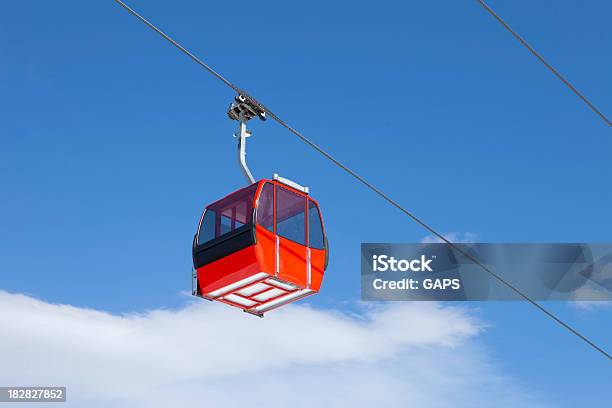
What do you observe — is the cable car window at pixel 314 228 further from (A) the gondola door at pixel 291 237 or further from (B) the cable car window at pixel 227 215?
(B) the cable car window at pixel 227 215

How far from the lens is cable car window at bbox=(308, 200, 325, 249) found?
15531 millimetres

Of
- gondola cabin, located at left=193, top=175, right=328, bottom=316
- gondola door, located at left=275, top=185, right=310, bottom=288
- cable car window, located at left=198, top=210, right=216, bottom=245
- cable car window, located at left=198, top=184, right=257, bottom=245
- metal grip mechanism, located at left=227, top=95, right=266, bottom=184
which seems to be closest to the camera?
metal grip mechanism, located at left=227, top=95, right=266, bottom=184

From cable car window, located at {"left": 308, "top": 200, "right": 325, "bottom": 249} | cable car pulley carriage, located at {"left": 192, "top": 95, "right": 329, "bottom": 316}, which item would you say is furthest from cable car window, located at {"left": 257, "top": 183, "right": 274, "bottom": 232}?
cable car window, located at {"left": 308, "top": 200, "right": 325, "bottom": 249}

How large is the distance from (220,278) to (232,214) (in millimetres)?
1105

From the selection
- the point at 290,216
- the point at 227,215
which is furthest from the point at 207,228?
the point at 290,216

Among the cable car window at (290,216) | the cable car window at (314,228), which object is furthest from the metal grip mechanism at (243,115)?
the cable car window at (314,228)

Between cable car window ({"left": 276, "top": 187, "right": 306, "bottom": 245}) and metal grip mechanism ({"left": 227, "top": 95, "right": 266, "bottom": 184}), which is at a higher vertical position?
metal grip mechanism ({"left": 227, "top": 95, "right": 266, "bottom": 184})

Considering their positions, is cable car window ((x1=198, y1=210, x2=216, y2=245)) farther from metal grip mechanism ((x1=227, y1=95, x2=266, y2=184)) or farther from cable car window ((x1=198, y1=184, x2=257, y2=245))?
metal grip mechanism ((x1=227, y1=95, x2=266, y2=184))

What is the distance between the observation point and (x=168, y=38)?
10.8 metres

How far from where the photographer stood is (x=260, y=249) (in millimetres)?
14312

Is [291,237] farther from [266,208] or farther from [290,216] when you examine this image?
[266,208]

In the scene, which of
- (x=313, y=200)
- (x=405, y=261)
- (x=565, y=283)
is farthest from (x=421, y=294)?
(x=313, y=200)

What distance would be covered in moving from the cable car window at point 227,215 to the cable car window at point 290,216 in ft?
1.55

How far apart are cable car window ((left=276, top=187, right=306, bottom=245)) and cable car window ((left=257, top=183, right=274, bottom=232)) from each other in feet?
0.44
